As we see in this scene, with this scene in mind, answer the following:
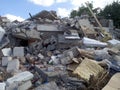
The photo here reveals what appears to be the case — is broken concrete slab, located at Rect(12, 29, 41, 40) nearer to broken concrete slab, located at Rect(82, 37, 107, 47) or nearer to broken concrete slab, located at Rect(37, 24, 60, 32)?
broken concrete slab, located at Rect(37, 24, 60, 32)

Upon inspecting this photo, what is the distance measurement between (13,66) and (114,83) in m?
3.59

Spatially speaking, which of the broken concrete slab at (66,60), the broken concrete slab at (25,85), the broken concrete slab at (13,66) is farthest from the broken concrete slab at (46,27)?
the broken concrete slab at (25,85)

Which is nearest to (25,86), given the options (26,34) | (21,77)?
(21,77)

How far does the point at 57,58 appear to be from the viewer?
9.82 m

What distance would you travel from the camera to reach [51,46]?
10961mm

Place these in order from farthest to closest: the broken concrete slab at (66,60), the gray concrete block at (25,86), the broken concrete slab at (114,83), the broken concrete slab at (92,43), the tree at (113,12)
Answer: the tree at (113,12), the broken concrete slab at (92,43), the broken concrete slab at (66,60), the gray concrete block at (25,86), the broken concrete slab at (114,83)

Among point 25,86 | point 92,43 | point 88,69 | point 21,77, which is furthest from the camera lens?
point 92,43

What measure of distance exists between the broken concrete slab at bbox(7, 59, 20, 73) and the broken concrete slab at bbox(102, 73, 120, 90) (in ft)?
10.5

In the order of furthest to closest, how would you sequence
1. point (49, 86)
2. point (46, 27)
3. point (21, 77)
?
1. point (46, 27)
2. point (21, 77)
3. point (49, 86)

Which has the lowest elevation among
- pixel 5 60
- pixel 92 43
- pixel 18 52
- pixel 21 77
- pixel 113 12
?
pixel 21 77

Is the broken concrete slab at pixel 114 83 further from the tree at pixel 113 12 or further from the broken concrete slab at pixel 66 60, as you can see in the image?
the tree at pixel 113 12

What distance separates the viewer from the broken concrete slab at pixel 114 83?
716cm

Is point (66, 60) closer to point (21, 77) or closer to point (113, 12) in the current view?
point (21, 77)

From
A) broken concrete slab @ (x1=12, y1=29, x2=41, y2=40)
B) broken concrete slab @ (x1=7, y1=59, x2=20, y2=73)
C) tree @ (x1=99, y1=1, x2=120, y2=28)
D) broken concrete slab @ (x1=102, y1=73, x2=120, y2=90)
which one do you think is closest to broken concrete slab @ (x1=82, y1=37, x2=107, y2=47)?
broken concrete slab @ (x1=12, y1=29, x2=41, y2=40)
